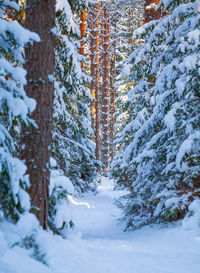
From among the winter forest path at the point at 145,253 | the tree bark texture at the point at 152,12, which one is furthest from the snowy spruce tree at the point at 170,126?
the tree bark texture at the point at 152,12

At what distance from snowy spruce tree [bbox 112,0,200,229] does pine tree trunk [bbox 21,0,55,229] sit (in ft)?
10.6

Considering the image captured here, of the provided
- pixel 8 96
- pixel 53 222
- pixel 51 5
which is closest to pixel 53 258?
pixel 53 222

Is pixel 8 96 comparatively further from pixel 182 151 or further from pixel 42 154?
pixel 182 151

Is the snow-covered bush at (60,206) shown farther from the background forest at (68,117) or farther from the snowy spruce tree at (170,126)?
the snowy spruce tree at (170,126)

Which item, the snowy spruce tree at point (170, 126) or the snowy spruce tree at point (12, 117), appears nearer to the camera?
the snowy spruce tree at point (12, 117)

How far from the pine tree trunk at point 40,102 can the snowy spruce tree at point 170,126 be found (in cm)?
322

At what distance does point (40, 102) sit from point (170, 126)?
3.39 meters

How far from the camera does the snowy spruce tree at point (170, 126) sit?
6.34 meters

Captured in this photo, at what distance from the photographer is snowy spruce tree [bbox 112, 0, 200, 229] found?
634 centimetres

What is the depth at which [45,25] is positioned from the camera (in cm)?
424

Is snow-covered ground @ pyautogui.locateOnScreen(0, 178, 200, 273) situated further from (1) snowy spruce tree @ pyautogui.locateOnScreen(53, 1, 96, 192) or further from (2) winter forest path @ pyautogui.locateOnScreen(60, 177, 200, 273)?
(1) snowy spruce tree @ pyautogui.locateOnScreen(53, 1, 96, 192)

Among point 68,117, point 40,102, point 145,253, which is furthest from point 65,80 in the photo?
point 145,253

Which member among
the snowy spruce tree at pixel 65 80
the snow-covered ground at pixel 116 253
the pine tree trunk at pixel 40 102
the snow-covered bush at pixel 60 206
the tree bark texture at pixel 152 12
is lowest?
the snow-covered ground at pixel 116 253

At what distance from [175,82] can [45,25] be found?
3.69 metres
